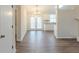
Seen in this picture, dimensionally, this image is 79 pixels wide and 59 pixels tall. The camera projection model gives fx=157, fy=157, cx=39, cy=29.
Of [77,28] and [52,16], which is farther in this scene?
[52,16]

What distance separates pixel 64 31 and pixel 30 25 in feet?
17.4

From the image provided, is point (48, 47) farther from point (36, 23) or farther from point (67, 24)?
point (36, 23)

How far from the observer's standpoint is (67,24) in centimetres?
769

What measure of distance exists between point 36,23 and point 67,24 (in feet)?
17.4

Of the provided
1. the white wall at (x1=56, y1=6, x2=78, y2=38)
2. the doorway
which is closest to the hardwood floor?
the white wall at (x1=56, y1=6, x2=78, y2=38)

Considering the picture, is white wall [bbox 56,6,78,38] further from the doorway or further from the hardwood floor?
the doorway

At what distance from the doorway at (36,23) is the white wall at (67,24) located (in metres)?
5.00

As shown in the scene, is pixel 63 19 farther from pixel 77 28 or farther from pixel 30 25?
pixel 30 25

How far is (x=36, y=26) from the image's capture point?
41.8ft

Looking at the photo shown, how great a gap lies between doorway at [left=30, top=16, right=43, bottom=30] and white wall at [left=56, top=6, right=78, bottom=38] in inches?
197

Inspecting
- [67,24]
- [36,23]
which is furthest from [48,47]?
[36,23]

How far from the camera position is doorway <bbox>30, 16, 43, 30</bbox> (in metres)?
12.7
